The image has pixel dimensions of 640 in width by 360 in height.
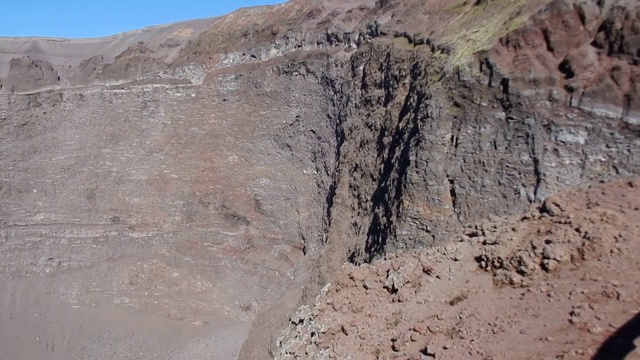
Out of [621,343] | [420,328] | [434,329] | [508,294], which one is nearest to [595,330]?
[621,343]

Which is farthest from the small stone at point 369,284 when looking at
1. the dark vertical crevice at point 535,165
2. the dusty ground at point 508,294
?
the dark vertical crevice at point 535,165

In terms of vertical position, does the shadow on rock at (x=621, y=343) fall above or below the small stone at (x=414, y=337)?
above

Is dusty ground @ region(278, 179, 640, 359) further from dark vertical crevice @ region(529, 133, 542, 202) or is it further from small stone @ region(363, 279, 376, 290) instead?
dark vertical crevice @ region(529, 133, 542, 202)

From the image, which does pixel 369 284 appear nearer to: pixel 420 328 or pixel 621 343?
pixel 420 328

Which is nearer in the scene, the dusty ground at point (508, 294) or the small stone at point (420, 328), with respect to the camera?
the dusty ground at point (508, 294)

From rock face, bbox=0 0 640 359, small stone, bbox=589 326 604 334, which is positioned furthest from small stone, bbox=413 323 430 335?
small stone, bbox=589 326 604 334

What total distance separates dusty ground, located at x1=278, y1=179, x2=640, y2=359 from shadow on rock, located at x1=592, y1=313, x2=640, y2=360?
23 mm

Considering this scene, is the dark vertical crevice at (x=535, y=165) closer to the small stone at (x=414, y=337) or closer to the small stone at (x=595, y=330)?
the small stone at (x=414, y=337)

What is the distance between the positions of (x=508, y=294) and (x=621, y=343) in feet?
8.10

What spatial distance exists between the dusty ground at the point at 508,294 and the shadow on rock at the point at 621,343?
0.08 ft

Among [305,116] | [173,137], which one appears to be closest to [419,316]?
[305,116]

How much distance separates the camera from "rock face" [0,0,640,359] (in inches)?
424

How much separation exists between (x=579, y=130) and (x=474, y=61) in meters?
2.88

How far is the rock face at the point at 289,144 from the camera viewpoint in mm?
10758
